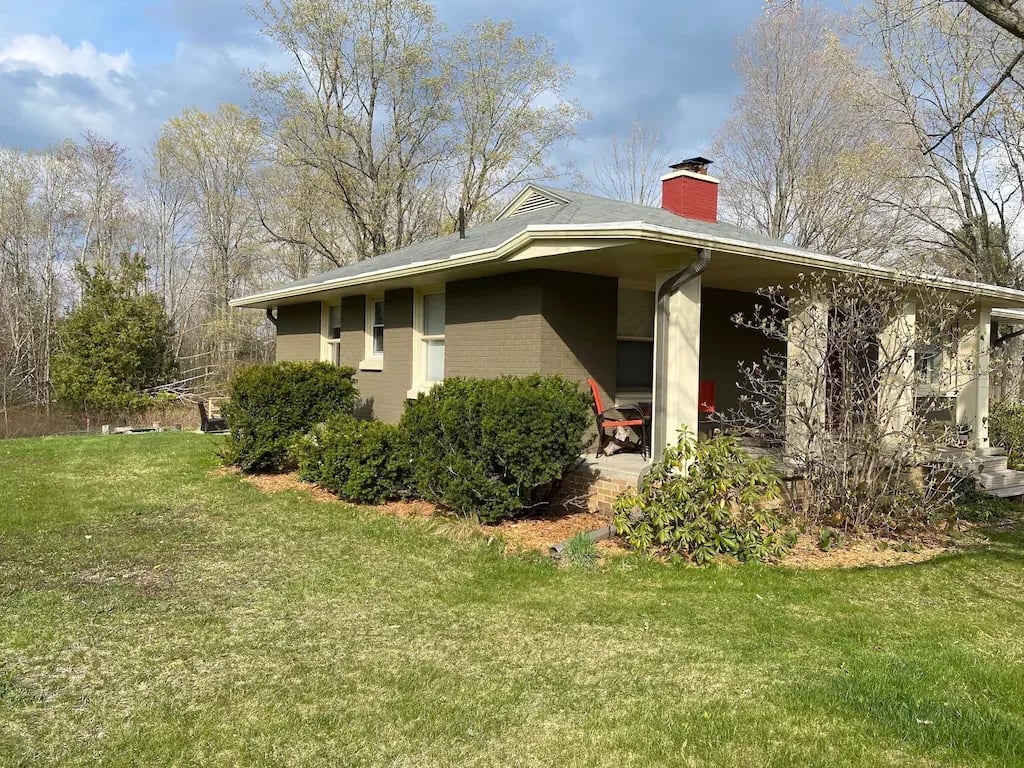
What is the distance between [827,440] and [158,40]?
11327mm

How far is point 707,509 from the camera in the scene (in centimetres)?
577

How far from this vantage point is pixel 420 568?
552cm

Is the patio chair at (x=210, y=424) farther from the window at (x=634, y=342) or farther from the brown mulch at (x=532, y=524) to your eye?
the window at (x=634, y=342)

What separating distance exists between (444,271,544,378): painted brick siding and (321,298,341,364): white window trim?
4.31 m

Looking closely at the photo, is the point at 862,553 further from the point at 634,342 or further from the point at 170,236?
the point at 170,236

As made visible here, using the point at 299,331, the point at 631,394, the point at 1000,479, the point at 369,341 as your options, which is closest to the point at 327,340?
the point at 299,331

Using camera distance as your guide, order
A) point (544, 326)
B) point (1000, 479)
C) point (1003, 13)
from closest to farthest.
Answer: point (1003, 13), point (544, 326), point (1000, 479)

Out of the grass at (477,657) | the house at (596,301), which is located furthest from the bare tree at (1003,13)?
the grass at (477,657)

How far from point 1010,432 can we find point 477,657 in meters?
11.8

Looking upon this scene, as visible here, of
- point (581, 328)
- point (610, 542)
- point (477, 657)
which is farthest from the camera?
point (581, 328)

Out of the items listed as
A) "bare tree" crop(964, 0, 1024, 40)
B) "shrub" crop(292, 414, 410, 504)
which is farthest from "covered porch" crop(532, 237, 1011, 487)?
"bare tree" crop(964, 0, 1024, 40)

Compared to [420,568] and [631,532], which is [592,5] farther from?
[420,568]

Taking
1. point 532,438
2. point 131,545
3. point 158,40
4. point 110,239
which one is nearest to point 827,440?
point 532,438

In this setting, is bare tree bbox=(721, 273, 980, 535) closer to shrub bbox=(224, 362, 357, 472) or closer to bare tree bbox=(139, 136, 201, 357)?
shrub bbox=(224, 362, 357, 472)
